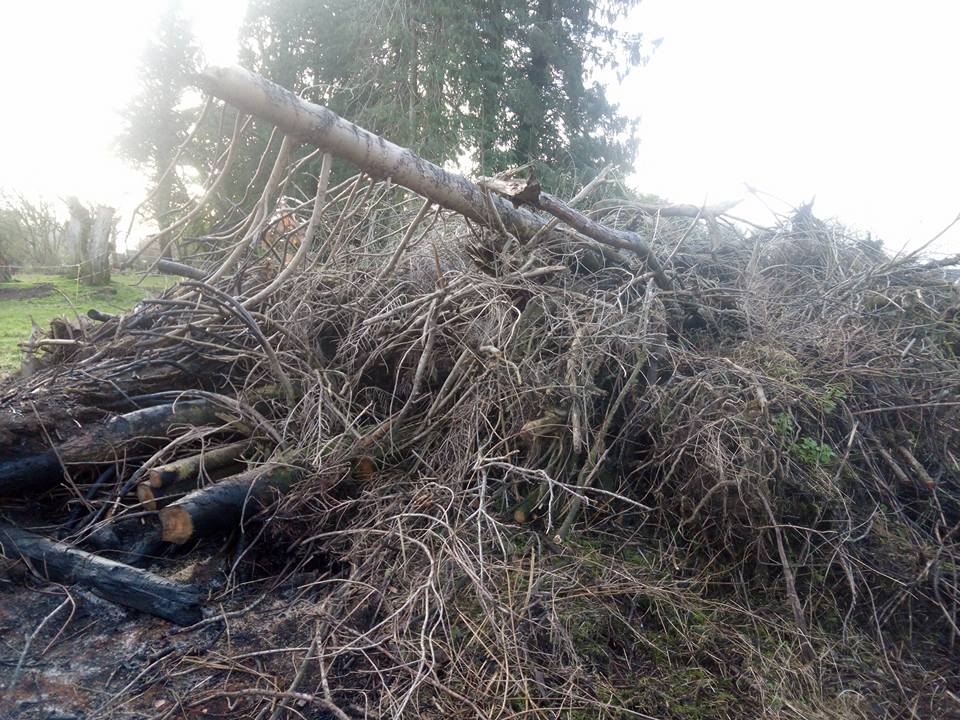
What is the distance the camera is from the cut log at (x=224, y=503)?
3295mm

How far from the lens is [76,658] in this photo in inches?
108

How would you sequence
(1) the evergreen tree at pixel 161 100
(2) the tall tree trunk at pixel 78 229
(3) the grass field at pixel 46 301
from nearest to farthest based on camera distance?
(3) the grass field at pixel 46 301 < (2) the tall tree trunk at pixel 78 229 < (1) the evergreen tree at pixel 161 100

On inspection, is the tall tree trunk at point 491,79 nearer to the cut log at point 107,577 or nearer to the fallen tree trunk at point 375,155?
the fallen tree trunk at point 375,155

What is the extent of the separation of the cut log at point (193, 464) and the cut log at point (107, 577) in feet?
1.58

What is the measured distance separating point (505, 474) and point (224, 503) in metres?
1.51

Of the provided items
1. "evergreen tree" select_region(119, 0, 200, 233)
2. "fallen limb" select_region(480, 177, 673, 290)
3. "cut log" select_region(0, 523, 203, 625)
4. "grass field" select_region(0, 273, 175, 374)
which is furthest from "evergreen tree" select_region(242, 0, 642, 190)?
"cut log" select_region(0, 523, 203, 625)

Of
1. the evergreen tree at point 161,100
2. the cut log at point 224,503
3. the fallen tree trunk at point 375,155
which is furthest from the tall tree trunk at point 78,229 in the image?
the fallen tree trunk at point 375,155

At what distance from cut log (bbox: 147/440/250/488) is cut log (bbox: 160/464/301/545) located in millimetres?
225

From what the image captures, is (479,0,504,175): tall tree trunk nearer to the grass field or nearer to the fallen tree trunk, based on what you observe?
the grass field

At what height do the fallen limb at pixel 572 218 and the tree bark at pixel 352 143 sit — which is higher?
the fallen limb at pixel 572 218

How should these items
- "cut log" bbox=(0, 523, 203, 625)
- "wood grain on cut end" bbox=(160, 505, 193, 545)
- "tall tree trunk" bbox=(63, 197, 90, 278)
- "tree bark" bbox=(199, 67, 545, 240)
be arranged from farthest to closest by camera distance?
"tall tree trunk" bbox=(63, 197, 90, 278) < "wood grain on cut end" bbox=(160, 505, 193, 545) < "cut log" bbox=(0, 523, 203, 625) < "tree bark" bbox=(199, 67, 545, 240)

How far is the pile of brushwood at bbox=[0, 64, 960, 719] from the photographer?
8.75ft

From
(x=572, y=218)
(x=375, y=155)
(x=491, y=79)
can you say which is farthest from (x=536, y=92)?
(x=375, y=155)

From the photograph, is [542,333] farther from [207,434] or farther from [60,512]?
[60,512]
